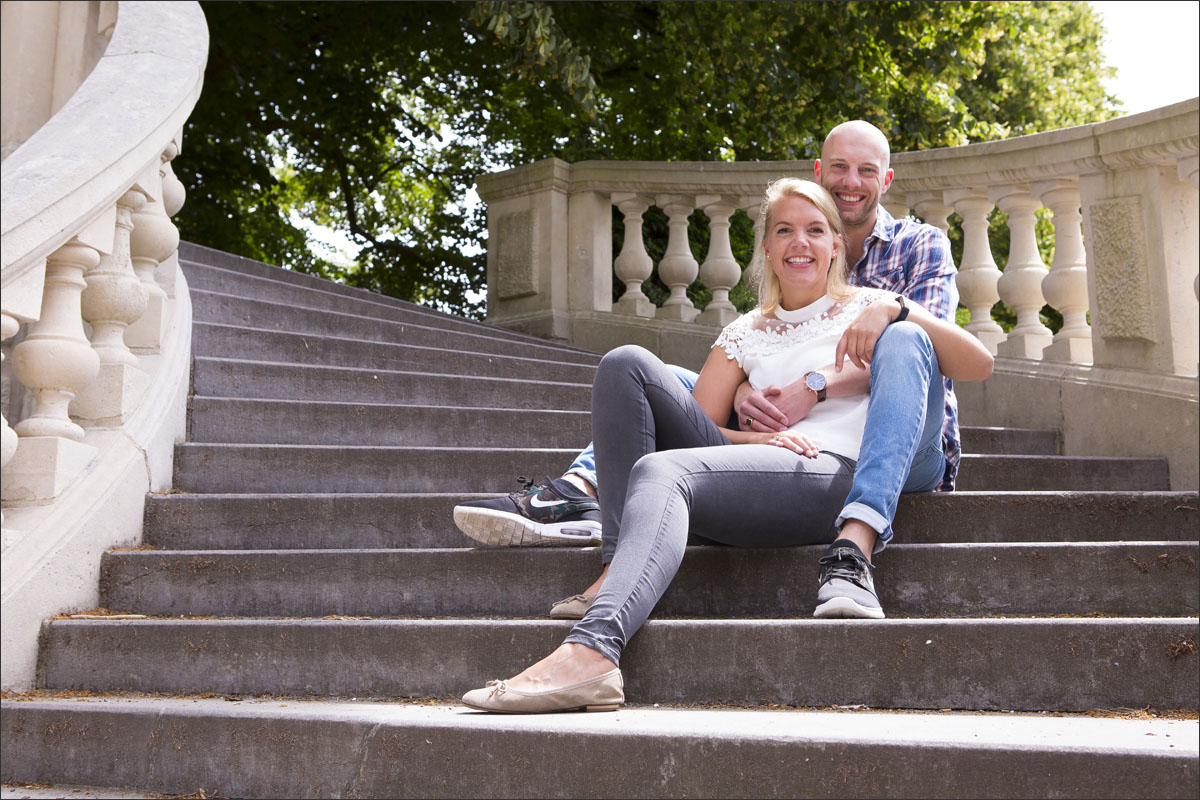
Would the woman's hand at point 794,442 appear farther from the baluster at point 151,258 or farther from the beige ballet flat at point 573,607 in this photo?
the baluster at point 151,258

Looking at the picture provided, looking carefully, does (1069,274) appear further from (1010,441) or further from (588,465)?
(588,465)

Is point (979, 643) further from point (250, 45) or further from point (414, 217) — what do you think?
point (414, 217)

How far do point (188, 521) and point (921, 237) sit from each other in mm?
2238

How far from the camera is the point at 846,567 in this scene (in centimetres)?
232

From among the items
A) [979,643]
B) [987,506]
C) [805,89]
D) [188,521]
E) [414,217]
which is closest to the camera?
[979,643]

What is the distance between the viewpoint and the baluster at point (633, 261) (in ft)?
20.0

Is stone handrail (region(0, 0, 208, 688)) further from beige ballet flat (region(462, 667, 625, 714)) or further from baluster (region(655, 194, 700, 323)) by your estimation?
→ baluster (region(655, 194, 700, 323))

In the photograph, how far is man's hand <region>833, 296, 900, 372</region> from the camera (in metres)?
2.67

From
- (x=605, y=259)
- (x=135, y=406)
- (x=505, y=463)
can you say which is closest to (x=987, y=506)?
(x=505, y=463)

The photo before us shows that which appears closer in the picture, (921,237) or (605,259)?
(921,237)

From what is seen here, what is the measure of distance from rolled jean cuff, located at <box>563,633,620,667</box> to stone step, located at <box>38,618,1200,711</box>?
0.43 feet

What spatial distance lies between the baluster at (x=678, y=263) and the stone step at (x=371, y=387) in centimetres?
155

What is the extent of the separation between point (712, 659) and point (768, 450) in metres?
0.56

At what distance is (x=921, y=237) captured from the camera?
3.07 metres
